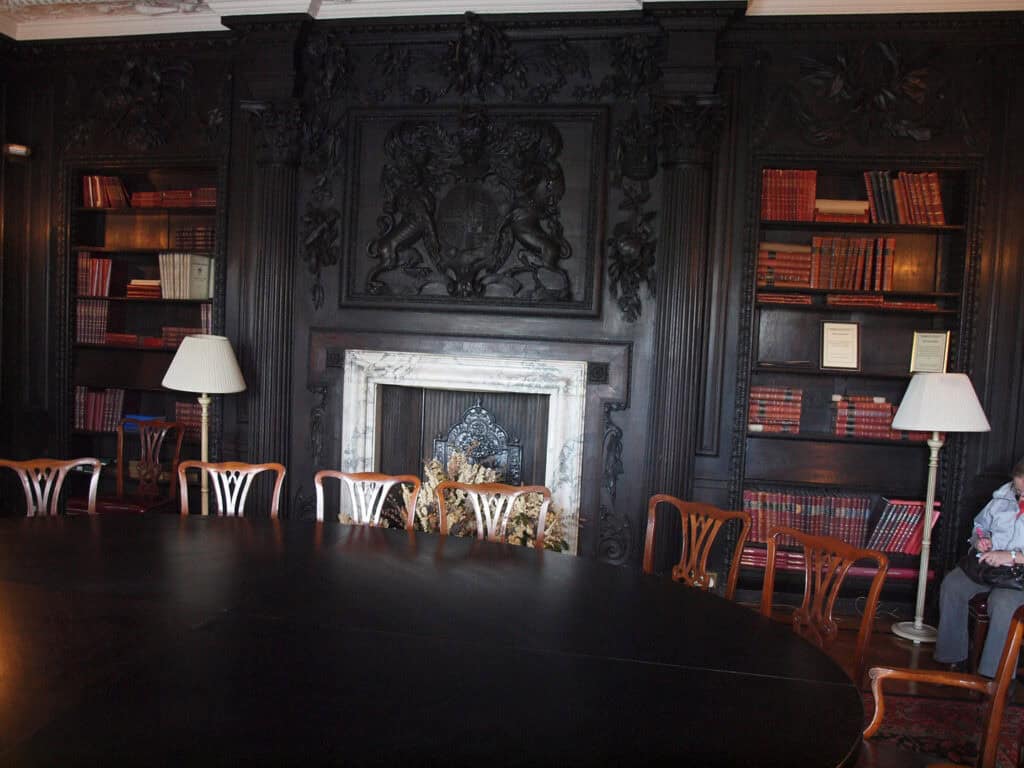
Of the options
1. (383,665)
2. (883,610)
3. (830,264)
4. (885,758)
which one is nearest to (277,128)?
(830,264)

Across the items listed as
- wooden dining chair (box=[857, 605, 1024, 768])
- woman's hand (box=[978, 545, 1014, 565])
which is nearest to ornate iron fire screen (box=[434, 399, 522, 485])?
woman's hand (box=[978, 545, 1014, 565])

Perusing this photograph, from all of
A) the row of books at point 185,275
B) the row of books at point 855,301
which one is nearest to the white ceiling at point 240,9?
the row of books at point 185,275

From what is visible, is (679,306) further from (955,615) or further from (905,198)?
(955,615)

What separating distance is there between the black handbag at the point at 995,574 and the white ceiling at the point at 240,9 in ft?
8.80

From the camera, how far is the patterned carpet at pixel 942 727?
256cm

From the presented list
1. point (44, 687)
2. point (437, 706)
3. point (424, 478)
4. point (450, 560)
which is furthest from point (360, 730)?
point (424, 478)

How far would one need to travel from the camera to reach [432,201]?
4191 millimetres

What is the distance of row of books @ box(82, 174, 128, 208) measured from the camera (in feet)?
15.5

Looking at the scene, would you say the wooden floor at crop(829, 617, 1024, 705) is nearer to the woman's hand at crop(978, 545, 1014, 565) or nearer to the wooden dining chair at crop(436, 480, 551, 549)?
the woman's hand at crop(978, 545, 1014, 565)

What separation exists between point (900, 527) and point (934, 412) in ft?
2.62

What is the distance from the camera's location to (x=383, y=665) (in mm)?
1501

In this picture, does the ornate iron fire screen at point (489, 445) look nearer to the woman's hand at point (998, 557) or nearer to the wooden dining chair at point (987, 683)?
the woman's hand at point (998, 557)

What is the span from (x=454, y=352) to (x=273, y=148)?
1543mm

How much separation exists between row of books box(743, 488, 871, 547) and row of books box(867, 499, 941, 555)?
0.08 meters
